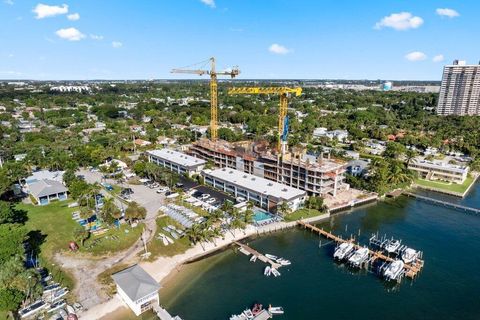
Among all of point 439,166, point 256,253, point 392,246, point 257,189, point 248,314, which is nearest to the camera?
point 248,314

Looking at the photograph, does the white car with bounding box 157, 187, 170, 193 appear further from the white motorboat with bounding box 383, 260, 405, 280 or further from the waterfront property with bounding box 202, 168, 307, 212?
the white motorboat with bounding box 383, 260, 405, 280

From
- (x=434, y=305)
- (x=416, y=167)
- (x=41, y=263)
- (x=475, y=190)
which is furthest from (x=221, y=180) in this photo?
(x=475, y=190)

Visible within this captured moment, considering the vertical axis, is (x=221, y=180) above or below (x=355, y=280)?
above

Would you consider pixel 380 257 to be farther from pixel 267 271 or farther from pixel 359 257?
pixel 267 271

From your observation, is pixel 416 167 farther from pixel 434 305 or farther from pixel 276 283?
pixel 276 283

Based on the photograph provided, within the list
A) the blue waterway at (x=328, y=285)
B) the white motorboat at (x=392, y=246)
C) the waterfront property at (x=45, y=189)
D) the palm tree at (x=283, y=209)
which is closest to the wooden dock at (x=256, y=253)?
the blue waterway at (x=328, y=285)

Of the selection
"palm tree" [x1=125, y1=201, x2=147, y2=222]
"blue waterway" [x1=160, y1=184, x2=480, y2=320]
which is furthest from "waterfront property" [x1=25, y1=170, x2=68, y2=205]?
"blue waterway" [x1=160, y1=184, x2=480, y2=320]

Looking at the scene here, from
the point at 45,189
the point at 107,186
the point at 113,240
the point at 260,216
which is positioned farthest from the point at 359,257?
the point at 45,189
